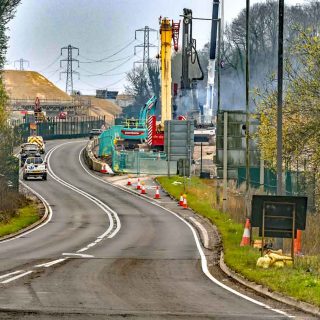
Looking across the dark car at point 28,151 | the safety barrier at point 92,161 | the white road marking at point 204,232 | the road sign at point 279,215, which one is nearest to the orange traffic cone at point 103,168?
the safety barrier at point 92,161

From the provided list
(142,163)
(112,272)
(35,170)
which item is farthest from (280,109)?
(142,163)

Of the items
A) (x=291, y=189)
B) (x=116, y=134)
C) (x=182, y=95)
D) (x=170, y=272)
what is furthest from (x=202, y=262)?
(x=182, y=95)

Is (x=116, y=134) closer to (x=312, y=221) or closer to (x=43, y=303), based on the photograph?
(x=312, y=221)

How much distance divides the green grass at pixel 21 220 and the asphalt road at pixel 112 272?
953mm

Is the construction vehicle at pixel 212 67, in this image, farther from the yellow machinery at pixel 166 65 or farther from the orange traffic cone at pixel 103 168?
the orange traffic cone at pixel 103 168

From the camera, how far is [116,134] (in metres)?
87.7

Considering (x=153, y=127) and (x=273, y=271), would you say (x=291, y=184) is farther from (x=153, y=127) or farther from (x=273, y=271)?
(x=153, y=127)

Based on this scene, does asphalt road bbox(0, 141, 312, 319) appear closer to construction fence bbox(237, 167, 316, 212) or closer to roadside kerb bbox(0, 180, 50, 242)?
roadside kerb bbox(0, 180, 50, 242)

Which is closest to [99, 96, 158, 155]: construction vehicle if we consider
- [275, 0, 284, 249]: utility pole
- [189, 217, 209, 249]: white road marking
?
[189, 217, 209, 249]: white road marking

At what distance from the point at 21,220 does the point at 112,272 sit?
20021 millimetres

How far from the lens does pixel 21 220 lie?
133 feet

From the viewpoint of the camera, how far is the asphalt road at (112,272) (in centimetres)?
1470

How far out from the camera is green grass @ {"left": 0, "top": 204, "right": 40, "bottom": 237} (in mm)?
36344

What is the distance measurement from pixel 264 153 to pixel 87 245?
6.86 metres
